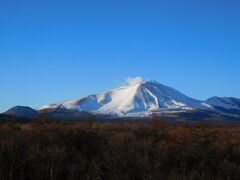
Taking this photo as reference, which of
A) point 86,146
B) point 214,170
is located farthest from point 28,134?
point 214,170

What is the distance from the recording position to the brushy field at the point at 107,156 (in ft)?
77.0

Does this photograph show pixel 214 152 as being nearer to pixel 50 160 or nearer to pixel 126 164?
pixel 126 164

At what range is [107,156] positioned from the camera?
27.0m

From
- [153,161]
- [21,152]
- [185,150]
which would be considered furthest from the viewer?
[185,150]

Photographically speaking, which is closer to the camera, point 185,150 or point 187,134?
point 185,150

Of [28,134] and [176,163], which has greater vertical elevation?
[28,134]

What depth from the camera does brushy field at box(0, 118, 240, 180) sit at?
23484mm

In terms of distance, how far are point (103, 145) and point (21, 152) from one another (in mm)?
7441

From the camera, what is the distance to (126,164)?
24.0 metres

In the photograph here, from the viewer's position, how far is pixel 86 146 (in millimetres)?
32000

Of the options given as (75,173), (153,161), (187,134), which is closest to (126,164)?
(75,173)

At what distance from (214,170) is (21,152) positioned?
429 inches

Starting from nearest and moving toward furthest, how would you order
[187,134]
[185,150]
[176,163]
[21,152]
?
[21,152] → [176,163] → [185,150] → [187,134]

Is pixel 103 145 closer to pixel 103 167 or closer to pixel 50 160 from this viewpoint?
pixel 103 167
